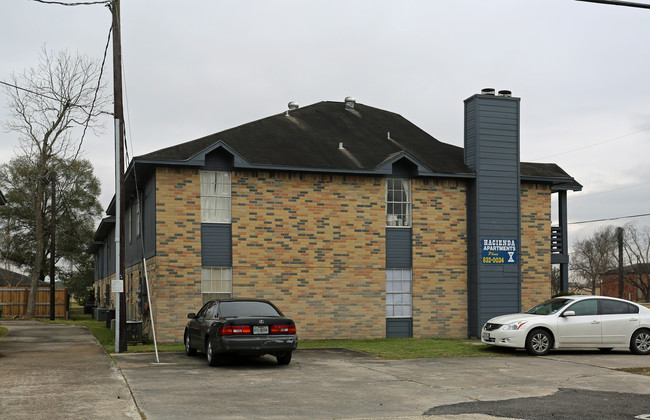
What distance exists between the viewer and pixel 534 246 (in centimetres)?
2469

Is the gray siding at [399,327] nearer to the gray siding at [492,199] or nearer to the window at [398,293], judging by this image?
the window at [398,293]

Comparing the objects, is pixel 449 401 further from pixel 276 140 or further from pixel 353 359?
pixel 276 140

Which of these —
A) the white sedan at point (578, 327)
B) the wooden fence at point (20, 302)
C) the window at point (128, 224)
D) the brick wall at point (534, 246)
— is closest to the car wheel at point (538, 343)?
the white sedan at point (578, 327)

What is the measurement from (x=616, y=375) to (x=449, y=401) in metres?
4.70

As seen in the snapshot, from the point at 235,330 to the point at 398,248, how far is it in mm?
9924

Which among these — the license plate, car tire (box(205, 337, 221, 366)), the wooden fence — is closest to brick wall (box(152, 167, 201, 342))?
car tire (box(205, 337, 221, 366))

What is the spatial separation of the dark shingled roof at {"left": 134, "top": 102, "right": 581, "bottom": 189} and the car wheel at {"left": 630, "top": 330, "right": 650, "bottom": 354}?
25.1 ft

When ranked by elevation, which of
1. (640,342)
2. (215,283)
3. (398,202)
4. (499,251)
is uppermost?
(398,202)

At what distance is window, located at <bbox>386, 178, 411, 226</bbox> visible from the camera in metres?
23.5

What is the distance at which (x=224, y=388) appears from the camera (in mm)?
Result: 11945

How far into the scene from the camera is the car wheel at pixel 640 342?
58.1ft

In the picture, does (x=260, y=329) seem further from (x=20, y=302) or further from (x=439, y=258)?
(x=20, y=302)

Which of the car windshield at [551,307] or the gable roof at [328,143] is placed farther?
the gable roof at [328,143]

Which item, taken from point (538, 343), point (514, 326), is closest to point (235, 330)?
point (514, 326)
